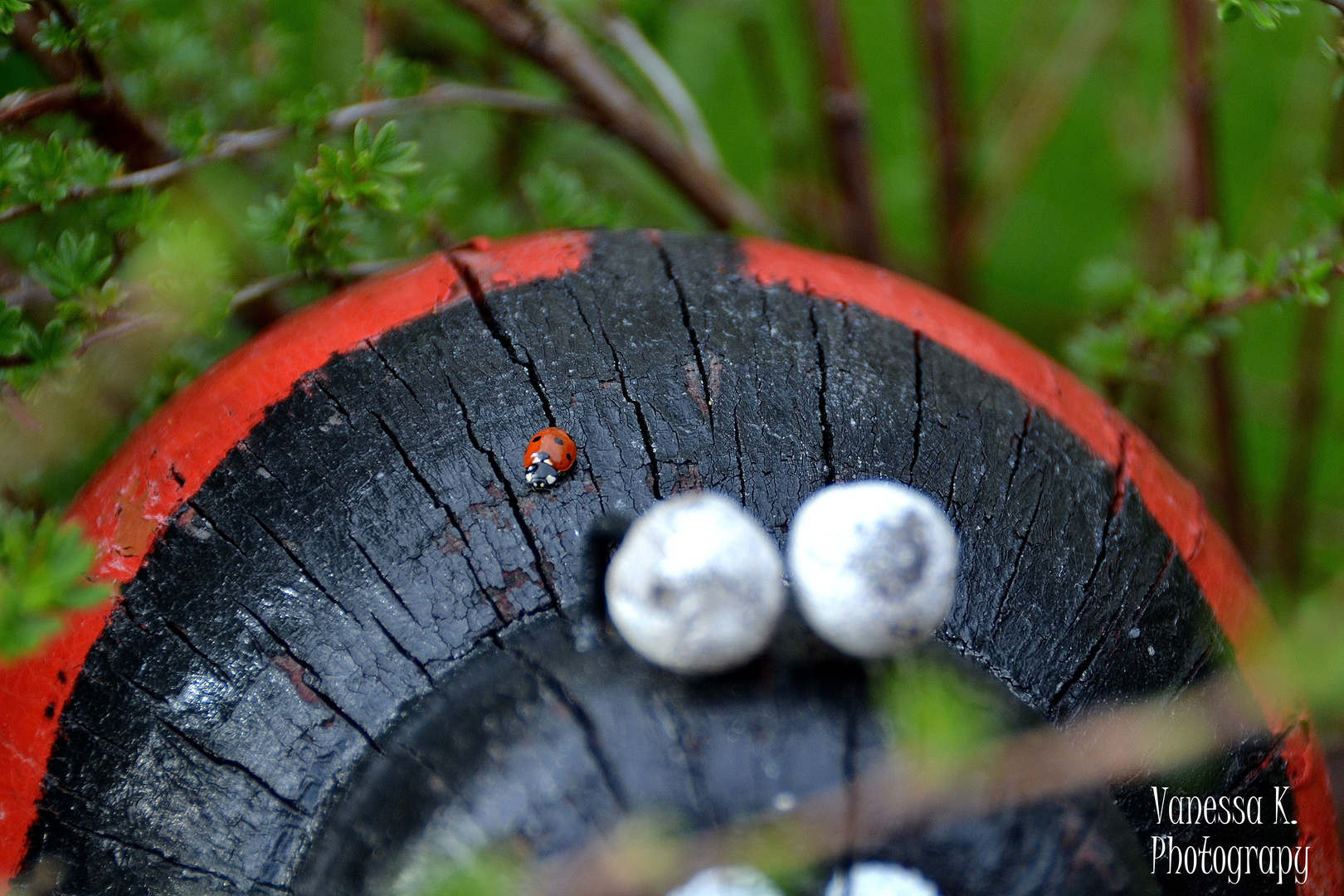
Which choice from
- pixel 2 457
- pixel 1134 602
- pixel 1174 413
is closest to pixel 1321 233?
pixel 1134 602

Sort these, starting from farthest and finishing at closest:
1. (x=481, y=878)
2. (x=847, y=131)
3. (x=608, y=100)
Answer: (x=847, y=131) → (x=608, y=100) → (x=481, y=878)

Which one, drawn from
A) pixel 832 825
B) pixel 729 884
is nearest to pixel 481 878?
pixel 729 884

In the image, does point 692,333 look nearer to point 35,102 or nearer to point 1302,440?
point 35,102

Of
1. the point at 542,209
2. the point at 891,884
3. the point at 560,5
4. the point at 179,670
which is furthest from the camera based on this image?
the point at 560,5

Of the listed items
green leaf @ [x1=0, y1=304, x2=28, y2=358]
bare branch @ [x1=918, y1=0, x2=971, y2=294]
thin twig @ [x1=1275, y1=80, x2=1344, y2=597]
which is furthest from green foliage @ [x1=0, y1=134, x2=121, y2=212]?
thin twig @ [x1=1275, y1=80, x2=1344, y2=597]

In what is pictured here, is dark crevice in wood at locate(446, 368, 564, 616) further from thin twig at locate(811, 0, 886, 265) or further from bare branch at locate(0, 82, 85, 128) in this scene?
thin twig at locate(811, 0, 886, 265)

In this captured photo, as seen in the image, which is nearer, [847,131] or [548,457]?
[548,457]

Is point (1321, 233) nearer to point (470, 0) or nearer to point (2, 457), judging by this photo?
point (470, 0)

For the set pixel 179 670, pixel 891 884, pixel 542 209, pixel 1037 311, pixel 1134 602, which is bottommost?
pixel 891 884
